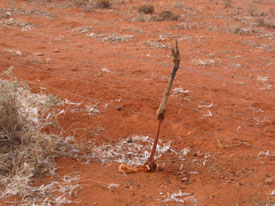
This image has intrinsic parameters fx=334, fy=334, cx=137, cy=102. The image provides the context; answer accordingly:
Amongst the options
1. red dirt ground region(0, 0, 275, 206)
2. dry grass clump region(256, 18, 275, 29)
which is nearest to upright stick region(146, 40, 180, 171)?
red dirt ground region(0, 0, 275, 206)

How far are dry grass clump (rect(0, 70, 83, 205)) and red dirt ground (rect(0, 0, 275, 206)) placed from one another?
0.17 metres

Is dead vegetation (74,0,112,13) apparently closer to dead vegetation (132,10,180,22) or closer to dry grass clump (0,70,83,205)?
dead vegetation (132,10,180,22)

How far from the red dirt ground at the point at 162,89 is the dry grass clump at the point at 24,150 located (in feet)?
0.55

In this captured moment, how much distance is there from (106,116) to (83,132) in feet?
1.43

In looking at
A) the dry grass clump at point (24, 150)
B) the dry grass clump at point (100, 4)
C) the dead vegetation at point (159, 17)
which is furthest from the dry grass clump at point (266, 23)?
the dry grass clump at point (24, 150)

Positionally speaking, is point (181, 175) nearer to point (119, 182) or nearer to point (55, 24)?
point (119, 182)

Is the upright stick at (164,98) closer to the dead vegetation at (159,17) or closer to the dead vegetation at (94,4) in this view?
the dead vegetation at (159,17)

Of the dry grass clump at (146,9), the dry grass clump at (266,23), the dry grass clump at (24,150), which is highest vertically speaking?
the dry grass clump at (146,9)

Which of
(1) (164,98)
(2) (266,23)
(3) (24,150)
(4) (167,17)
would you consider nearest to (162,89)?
(1) (164,98)

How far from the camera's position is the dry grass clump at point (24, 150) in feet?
7.79

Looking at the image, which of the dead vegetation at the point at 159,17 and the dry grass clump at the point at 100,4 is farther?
the dry grass clump at the point at 100,4

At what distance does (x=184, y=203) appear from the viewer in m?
2.37

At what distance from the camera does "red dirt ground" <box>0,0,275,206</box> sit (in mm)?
2592

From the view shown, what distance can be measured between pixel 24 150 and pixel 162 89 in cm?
221
